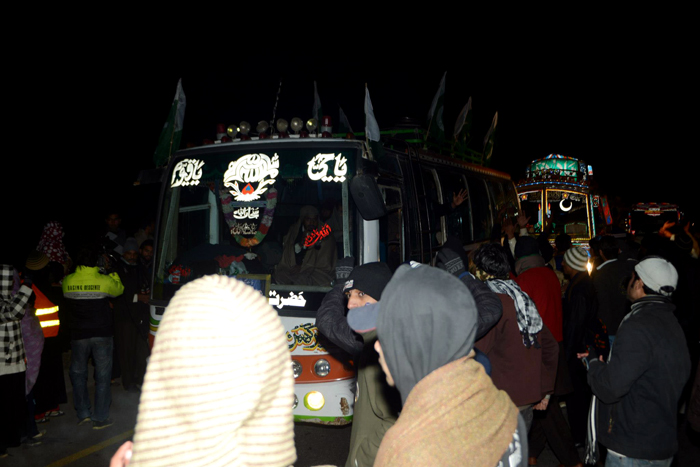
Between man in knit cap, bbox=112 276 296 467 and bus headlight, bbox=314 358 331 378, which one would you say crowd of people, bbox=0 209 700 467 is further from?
bus headlight, bbox=314 358 331 378

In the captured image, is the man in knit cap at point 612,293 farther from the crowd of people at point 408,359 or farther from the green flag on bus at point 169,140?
the green flag on bus at point 169,140

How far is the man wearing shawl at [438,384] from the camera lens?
1.56 metres

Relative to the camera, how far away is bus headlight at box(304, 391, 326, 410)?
17.3 ft

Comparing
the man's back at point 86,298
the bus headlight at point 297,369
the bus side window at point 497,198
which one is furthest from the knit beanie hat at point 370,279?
the bus side window at point 497,198

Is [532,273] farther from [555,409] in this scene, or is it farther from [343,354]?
[343,354]

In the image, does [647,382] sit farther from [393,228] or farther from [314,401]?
[393,228]

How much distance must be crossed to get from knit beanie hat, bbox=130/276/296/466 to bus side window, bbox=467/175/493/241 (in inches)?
316

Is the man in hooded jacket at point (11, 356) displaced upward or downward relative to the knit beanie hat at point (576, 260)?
downward

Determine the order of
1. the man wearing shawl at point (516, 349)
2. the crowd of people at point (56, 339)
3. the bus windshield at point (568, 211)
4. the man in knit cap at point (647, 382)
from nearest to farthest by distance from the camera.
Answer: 1. the man in knit cap at point (647, 382)
2. the man wearing shawl at point (516, 349)
3. the crowd of people at point (56, 339)
4. the bus windshield at point (568, 211)

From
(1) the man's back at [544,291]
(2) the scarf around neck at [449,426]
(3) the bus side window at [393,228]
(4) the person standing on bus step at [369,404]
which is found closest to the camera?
(2) the scarf around neck at [449,426]

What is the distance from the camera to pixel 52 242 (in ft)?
30.3

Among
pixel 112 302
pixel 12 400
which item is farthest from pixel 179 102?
pixel 12 400

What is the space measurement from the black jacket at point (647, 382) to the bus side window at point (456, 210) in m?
4.62

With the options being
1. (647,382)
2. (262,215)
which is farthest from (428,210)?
(647,382)
